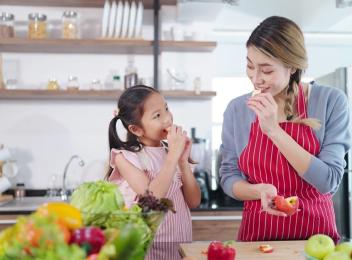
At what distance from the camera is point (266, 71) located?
54.4 inches

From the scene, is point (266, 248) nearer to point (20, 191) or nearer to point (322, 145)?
point (322, 145)

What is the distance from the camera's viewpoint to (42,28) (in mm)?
2791

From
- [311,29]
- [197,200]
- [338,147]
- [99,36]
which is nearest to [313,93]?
[338,147]

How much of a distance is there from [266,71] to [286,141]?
0.24 m

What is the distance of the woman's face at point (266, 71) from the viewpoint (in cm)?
137

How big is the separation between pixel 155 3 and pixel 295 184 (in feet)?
6.04

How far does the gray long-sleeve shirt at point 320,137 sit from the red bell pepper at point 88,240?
890 mm

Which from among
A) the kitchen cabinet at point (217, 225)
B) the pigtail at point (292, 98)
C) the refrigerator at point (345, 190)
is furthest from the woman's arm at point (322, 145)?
the refrigerator at point (345, 190)

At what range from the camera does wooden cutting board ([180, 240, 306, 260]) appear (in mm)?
1145

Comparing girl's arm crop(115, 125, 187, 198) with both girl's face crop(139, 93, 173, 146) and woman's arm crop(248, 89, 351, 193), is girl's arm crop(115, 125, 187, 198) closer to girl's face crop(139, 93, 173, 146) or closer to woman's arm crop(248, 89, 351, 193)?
girl's face crop(139, 93, 173, 146)

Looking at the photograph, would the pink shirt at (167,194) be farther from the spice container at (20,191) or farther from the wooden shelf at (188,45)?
the spice container at (20,191)

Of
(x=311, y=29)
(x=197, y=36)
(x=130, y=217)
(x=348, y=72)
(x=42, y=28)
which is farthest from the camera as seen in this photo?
(x=311, y=29)

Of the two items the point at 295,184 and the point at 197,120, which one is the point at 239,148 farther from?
the point at 197,120

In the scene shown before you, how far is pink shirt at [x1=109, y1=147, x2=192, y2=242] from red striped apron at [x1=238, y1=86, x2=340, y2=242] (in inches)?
8.9
